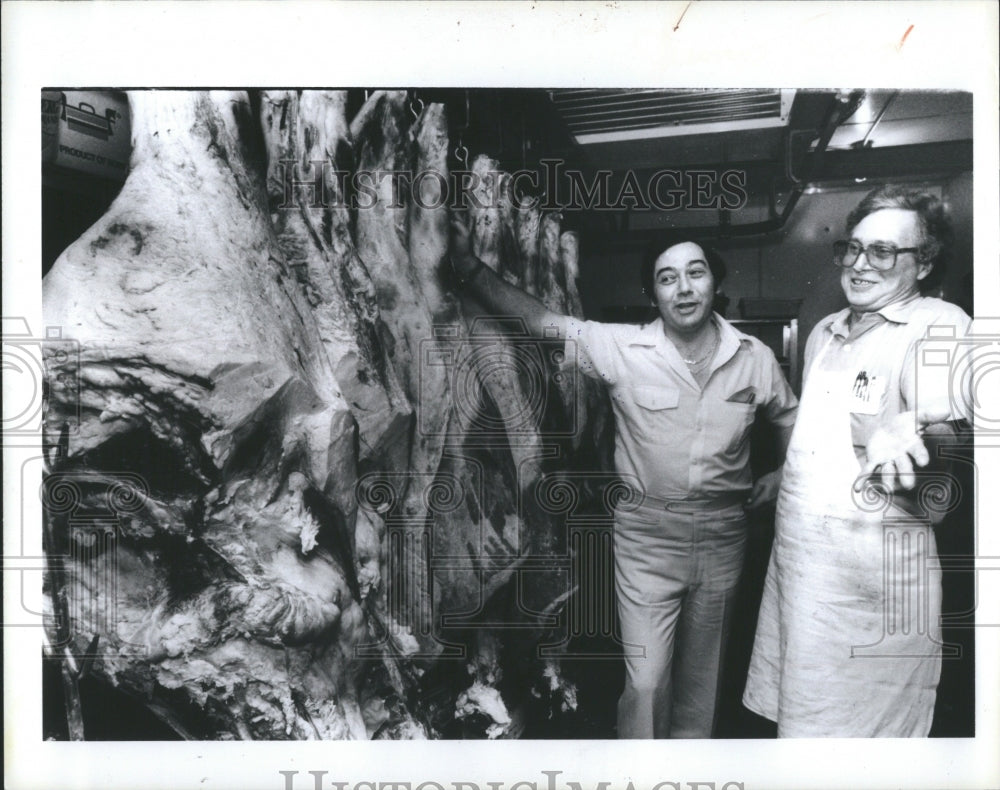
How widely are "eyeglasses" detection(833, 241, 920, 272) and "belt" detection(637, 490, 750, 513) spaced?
0.73 m

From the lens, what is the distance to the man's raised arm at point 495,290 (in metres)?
2.44

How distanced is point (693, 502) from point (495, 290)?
2.71 feet

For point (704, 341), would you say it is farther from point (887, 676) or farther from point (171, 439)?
point (171, 439)

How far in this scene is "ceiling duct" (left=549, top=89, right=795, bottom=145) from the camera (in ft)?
7.89

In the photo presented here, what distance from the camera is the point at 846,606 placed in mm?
2475

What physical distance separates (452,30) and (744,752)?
2211 mm

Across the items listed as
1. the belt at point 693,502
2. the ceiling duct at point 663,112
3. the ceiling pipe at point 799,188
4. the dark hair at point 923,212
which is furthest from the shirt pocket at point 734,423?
the ceiling duct at point 663,112

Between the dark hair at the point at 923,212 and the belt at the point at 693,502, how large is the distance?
0.83 meters

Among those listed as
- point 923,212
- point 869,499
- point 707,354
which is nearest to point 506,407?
point 707,354

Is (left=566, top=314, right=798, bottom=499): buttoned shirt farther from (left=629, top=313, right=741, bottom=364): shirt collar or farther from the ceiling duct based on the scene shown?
the ceiling duct

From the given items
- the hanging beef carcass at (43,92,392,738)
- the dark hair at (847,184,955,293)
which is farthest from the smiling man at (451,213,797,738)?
the hanging beef carcass at (43,92,392,738)

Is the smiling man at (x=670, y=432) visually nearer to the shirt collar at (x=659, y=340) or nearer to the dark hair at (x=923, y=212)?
the shirt collar at (x=659, y=340)

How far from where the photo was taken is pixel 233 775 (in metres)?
2.41

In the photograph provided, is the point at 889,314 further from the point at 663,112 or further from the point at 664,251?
the point at 663,112
